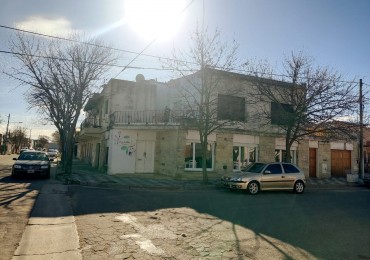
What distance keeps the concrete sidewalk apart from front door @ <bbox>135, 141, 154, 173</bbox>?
11.4 m

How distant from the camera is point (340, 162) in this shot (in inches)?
1026

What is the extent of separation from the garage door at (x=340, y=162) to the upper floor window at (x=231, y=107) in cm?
1039

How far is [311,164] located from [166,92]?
1370 centimetres

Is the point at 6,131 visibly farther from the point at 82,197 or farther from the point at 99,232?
the point at 99,232

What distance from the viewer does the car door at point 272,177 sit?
45.9 ft

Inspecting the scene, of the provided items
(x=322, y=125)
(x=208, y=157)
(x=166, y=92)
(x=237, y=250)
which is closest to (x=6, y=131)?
(x=166, y=92)

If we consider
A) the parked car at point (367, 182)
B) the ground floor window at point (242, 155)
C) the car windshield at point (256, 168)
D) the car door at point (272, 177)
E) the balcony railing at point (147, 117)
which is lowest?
the parked car at point (367, 182)

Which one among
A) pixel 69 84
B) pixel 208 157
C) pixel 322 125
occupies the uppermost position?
pixel 69 84

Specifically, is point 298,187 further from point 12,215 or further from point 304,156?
point 12,215

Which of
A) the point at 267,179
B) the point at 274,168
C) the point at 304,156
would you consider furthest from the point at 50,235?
the point at 304,156

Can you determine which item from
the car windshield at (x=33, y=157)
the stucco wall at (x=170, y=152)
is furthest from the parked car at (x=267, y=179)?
the car windshield at (x=33, y=157)

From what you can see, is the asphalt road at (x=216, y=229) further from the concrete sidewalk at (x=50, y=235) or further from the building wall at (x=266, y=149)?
the building wall at (x=266, y=149)

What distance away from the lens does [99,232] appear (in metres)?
6.53

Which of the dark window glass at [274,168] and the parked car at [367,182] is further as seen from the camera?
the parked car at [367,182]
